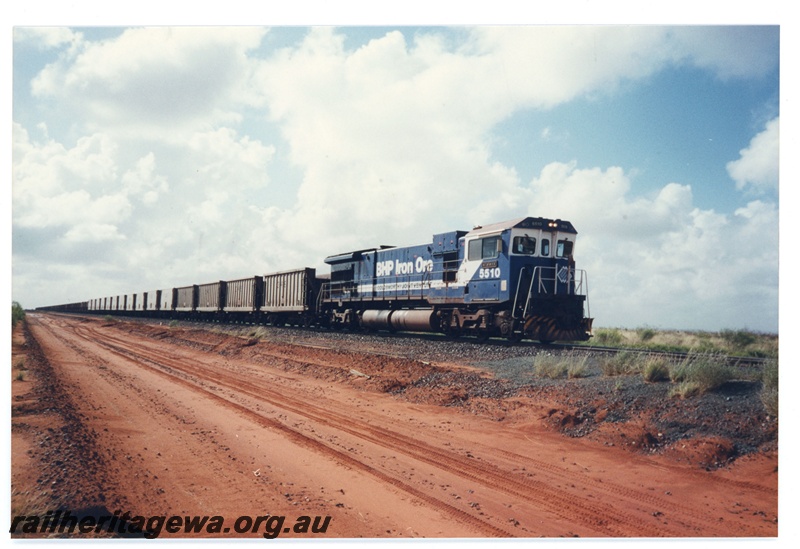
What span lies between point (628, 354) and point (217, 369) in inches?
451

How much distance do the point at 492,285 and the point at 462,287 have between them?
160cm

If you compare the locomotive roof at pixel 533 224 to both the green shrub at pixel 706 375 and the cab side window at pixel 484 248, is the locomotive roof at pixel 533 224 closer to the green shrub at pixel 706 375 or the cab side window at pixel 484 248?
the cab side window at pixel 484 248

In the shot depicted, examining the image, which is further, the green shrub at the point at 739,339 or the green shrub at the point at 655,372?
the green shrub at the point at 739,339

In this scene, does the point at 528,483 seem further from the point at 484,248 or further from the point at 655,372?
the point at 484,248

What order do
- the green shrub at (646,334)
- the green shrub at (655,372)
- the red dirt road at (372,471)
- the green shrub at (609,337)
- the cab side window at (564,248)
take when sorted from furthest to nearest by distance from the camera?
the green shrub at (646,334) → the green shrub at (609,337) → the cab side window at (564,248) → the green shrub at (655,372) → the red dirt road at (372,471)

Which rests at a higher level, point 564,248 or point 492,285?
point 564,248

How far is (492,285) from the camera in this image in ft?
52.7

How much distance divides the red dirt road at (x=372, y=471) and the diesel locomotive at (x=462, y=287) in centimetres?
661

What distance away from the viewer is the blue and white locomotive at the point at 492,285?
15.2 meters

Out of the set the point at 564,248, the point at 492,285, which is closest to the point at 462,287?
the point at 492,285

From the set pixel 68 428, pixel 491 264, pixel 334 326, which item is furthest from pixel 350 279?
pixel 68 428

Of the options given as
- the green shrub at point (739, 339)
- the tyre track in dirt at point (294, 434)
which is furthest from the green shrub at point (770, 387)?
the green shrub at point (739, 339)

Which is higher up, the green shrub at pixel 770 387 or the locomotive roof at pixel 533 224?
the locomotive roof at pixel 533 224
